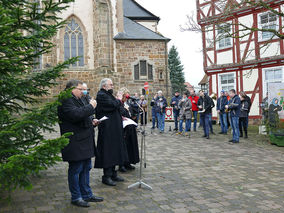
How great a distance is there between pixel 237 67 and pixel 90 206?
15692 millimetres

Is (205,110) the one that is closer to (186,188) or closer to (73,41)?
(186,188)

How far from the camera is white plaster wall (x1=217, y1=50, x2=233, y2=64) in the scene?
18125mm

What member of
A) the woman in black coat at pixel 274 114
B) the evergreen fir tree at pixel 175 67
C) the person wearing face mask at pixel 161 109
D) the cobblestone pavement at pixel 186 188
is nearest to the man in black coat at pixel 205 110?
the person wearing face mask at pixel 161 109

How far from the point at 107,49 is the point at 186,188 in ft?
66.9

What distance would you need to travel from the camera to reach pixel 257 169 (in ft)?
21.8

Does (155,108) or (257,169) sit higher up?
(155,108)

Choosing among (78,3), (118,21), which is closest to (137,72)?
(118,21)

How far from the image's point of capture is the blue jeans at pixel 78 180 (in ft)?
13.7

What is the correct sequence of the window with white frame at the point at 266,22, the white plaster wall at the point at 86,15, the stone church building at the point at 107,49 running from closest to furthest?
the window with white frame at the point at 266,22 → the stone church building at the point at 107,49 → the white plaster wall at the point at 86,15

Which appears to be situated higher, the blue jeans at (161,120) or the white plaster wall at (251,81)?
the white plaster wall at (251,81)

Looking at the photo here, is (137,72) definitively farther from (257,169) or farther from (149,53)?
(257,169)

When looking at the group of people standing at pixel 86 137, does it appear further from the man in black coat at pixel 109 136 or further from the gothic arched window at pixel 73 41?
the gothic arched window at pixel 73 41

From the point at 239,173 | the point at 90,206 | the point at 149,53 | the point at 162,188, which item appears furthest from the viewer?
the point at 149,53

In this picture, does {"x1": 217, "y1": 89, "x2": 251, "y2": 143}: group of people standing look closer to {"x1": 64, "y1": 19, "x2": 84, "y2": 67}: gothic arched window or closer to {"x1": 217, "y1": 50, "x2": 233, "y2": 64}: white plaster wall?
{"x1": 217, "y1": 50, "x2": 233, "y2": 64}: white plaster wall
